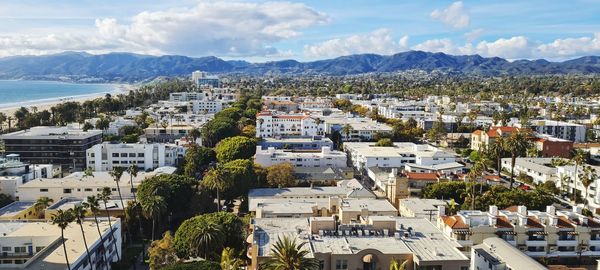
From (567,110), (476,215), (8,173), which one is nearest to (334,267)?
(476,215)

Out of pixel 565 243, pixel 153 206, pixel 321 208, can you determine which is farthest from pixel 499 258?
pixel 153 206

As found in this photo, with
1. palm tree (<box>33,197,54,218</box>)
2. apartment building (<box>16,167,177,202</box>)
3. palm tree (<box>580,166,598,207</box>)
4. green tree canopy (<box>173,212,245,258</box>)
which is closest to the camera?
green tree canopy (<box>173,212,245,258</box>)

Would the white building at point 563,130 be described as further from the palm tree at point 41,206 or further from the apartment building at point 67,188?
the palm tree at point 41,206

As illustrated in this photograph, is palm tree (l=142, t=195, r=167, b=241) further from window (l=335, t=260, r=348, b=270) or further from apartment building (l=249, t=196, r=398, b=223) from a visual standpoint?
window (l=335, t=260, r=348, b=270)

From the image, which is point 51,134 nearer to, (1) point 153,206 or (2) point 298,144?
(2) point 298,144

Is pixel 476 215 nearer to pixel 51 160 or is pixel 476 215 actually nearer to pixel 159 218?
pixel 159 218

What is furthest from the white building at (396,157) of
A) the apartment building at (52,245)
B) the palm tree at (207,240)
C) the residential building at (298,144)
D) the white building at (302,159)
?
the apartment building at (52,245)

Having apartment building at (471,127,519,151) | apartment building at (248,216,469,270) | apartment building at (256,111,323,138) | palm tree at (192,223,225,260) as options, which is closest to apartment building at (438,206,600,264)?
apartment building at (248,216,469,270)
